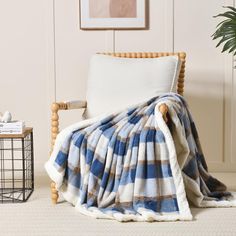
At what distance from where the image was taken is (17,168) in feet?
12.1

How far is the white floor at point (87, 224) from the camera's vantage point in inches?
85.8

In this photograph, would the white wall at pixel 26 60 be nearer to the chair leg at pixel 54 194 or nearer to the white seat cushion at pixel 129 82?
the white seat cushion at pixel 129 82

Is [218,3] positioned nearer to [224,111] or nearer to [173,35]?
[173,35]

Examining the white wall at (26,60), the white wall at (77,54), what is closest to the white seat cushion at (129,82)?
the white wall at (77,54)

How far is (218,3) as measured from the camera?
3561 millimetres

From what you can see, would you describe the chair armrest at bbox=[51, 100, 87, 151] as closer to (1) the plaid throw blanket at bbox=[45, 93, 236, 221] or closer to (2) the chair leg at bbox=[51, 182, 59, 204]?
(1) the plaid throw blanket at bbox=[45, 93, 236, 221]

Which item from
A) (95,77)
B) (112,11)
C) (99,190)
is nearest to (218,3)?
(112,11)

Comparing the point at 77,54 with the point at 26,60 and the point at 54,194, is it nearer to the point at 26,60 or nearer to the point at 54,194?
the point at 26,60

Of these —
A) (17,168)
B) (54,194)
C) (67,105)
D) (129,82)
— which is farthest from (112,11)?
(54,194)

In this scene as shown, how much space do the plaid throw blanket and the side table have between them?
307 mm

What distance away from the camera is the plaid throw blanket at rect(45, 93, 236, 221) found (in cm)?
238

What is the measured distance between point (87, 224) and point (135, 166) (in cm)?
36

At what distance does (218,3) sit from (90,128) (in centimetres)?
155

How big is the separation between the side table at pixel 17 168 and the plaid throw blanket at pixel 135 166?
31 centimetres
